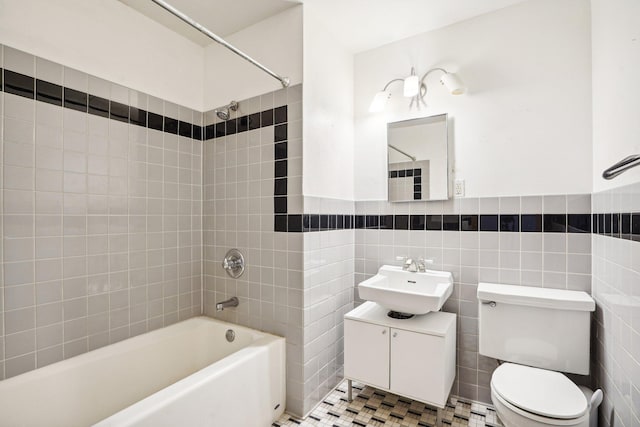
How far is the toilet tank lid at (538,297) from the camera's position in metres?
1.64

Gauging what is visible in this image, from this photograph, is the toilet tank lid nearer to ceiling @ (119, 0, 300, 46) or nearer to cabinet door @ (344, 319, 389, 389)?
cabinet door @ (344, 319, 389, 389)

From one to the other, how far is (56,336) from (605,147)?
2998 millimetres

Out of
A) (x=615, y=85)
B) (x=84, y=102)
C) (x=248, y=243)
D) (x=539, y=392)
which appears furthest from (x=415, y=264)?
(x=84, y=102)

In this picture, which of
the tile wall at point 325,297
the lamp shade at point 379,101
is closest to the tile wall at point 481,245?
the tile wall at point 325,297

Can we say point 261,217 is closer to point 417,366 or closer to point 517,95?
point 417,366

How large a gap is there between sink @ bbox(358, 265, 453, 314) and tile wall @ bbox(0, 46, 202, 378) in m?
1.38

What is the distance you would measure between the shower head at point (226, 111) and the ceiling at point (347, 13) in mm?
534

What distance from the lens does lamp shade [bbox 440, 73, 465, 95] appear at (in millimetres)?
2012

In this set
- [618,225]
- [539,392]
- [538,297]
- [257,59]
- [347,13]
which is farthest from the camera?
[257,59]

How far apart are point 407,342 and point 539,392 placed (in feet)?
2.09

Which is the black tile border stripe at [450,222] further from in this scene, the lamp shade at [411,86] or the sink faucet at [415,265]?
the lamp shade at [411,86]

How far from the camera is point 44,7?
62.8 inches

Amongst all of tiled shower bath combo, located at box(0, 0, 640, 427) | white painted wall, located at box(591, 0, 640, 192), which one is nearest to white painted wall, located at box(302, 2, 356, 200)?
tiled shower bath combo, located at box(0, 0, 640, 427)

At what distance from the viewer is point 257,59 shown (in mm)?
2148
